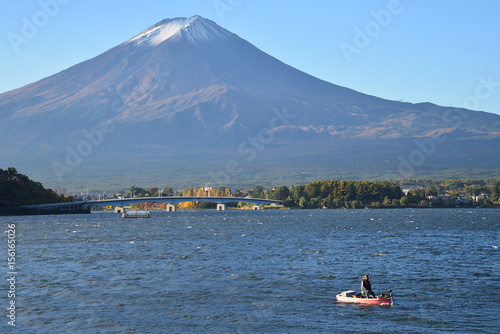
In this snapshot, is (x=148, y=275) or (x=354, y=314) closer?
(x=354, y=314)

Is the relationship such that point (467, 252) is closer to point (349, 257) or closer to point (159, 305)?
point (349, 257)

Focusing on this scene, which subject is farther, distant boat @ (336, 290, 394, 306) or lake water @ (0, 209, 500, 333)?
distant boat @ (336, 290, 394, 306)

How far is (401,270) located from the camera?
195 ft

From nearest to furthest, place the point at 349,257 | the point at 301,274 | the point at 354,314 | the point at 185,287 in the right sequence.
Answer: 1. the point at 354,314
2. the point at 185,287
3. the point at 301,274
4. the point at 349,257

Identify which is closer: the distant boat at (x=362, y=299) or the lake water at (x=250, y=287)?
the lake water at (x=250, y=287)

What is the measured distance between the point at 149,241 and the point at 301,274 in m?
42.2

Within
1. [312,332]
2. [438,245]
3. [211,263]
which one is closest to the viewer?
[312,332]

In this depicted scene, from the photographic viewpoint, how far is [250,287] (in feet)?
165

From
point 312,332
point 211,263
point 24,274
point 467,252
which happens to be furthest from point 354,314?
point 467,252

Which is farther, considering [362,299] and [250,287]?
[250,287]

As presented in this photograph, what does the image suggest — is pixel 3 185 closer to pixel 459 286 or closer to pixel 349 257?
pixel 349 257

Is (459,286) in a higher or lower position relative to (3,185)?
lower

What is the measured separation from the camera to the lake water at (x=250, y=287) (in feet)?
128

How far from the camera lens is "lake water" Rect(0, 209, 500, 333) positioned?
39156 mm
